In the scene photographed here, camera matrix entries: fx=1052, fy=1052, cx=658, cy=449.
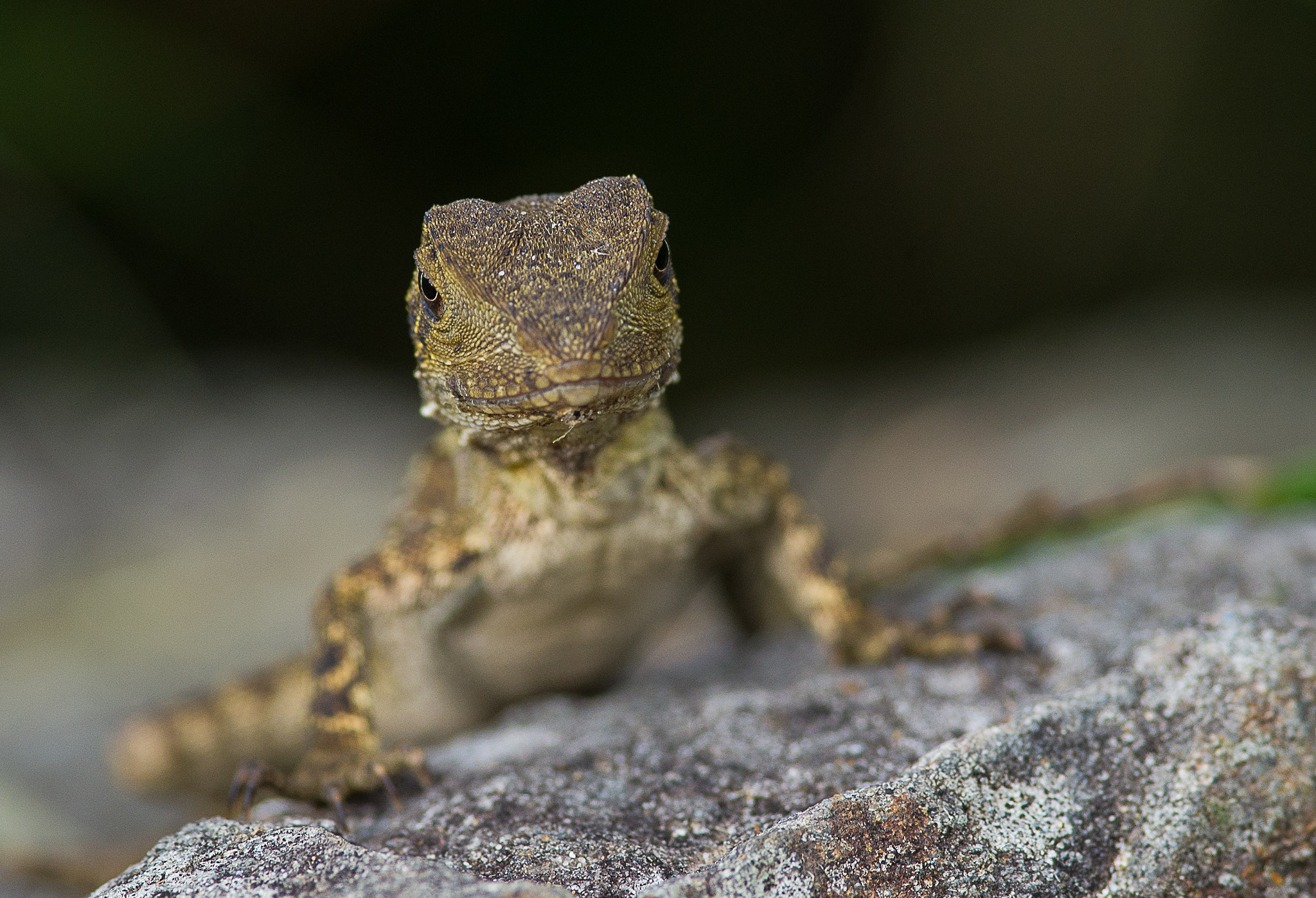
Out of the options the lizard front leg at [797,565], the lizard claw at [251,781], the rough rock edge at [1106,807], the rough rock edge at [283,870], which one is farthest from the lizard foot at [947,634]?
the lizard claw at [251,781]

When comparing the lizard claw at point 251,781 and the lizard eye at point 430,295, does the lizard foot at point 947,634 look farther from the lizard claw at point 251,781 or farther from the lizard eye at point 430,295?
the lizard claw at point 251,781

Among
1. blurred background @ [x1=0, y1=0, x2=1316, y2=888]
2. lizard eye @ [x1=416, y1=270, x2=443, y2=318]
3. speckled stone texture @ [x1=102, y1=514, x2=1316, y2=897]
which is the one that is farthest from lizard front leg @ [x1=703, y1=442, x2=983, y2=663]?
blurred background @ [x1=0, y1=0, x2=1316, y2=888]

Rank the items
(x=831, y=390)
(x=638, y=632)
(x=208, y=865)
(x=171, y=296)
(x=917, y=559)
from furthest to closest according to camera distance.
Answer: (x=831, y=390)
(x=171, y=296)
(x=917, y=559)
(x=638, y=632)
(x=208, y=865)

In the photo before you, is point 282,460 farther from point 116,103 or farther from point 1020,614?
point 1020,614

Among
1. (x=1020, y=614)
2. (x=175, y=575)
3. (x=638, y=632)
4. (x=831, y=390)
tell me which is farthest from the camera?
(x=831, y=390)

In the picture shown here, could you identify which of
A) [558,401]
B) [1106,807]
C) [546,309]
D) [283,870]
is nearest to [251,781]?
[283,870]

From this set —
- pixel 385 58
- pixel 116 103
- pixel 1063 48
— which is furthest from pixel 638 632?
pixel 1063 48

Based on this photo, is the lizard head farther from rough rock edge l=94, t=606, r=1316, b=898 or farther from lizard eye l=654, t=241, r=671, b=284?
rough rock edge l=94, t=606, r=1316, b=898
